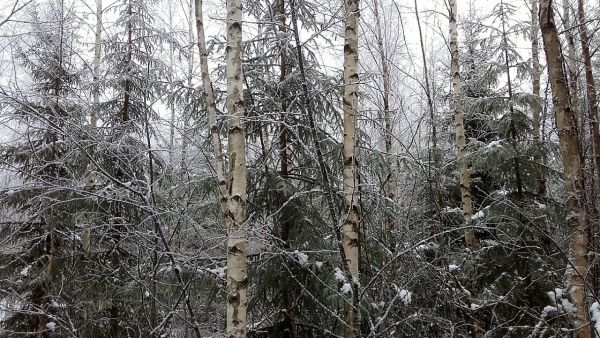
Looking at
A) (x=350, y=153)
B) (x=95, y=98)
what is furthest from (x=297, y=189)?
(x=95, y=98)

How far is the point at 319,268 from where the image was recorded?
196 inches

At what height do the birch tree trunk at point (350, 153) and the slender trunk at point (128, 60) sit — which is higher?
the slender trunk at point (128, 60)

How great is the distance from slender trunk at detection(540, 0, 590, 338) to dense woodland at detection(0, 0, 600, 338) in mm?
11

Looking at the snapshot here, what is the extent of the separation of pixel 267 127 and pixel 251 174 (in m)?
0.91

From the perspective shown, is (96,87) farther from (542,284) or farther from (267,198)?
(542,284)

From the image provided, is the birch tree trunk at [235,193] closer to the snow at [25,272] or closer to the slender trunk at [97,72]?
the slender trunk at [97,72]

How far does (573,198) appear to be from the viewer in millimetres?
3066

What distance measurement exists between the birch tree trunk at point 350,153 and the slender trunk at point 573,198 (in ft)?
5.64

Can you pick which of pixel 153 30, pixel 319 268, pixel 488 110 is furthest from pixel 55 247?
pixel 488 110

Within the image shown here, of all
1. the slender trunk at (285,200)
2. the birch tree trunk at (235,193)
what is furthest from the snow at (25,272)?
the birch tree trunk at (235,193)

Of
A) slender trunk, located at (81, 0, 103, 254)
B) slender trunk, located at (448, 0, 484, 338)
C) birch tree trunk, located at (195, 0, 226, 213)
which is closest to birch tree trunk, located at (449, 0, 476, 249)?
slender trunk, located at (448, 0, 484, 338)

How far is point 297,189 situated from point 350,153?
1.18 metres

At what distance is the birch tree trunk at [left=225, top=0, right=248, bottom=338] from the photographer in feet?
13.9

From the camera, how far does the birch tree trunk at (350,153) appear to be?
4426mm
